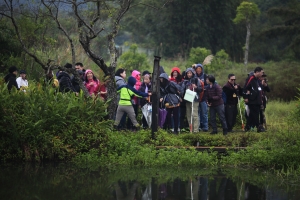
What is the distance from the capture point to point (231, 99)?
19141 millimetres

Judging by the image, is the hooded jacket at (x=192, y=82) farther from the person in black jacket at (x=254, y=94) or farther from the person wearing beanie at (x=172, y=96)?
the person in black jacket at (x=254, y=94)

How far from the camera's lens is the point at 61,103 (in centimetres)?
1461

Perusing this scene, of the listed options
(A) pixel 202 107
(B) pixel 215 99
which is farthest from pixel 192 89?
(B) pixel 215 99

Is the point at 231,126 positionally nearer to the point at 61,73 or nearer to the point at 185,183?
the point at 61,73

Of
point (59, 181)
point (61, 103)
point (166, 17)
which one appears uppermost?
point (166, 17)

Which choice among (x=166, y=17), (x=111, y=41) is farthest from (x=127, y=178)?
(x=166, y=17)

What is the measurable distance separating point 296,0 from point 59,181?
99.6ft

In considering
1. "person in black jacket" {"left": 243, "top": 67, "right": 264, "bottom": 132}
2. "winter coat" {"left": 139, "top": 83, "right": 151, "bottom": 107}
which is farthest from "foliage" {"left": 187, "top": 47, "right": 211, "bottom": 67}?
"person in black jacket" {"left": 243, "top": 67, "right": 264, "bottom": 132}

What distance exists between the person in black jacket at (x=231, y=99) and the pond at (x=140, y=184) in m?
5.65

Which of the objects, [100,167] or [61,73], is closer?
[100,167]

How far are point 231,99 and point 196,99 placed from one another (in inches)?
43.9

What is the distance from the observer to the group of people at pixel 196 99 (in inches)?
707

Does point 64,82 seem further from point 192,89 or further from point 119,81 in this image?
point 192,89

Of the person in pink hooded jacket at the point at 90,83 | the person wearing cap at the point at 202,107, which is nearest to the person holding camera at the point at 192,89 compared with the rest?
the person wearing cap at the point at 202,107
